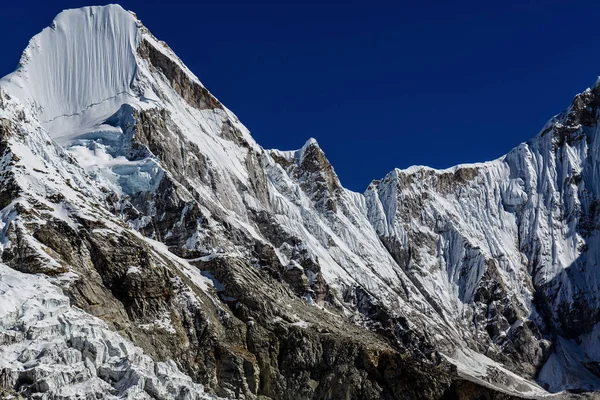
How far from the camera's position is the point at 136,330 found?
145500 millimetres

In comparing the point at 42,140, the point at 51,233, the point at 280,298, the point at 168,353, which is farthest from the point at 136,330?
the point at 42,140

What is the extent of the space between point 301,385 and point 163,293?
93.0 ft

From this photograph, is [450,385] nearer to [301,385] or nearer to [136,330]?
[301,385]

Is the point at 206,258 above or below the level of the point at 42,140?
below

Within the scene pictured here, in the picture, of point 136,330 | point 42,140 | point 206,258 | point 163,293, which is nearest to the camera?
point 136,330

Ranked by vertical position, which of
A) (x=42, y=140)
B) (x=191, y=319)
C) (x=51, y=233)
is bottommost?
(x=191, y=319)

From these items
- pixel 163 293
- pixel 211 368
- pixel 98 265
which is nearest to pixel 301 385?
pixel 211 368

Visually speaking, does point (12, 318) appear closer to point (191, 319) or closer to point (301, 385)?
point (191, 319)

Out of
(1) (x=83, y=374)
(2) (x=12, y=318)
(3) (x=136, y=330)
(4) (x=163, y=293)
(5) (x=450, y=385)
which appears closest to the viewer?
(1) (x=83, y=374)

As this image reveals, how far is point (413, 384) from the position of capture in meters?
165

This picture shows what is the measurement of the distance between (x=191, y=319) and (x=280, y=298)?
1295 inches

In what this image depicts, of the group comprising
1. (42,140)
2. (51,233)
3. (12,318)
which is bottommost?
(12,318)

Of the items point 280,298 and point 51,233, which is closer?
point 51,233

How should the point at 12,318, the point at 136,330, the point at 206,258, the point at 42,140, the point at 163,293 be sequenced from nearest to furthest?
the point at 12,318 → the point at 136,330 → the point at 163,293 → the point at 206,258 → the point at 42,140
